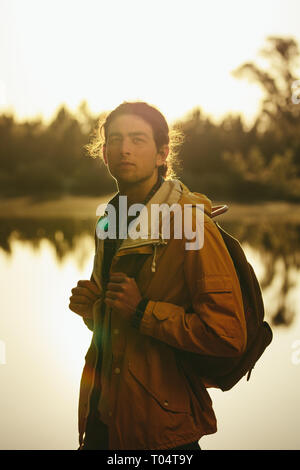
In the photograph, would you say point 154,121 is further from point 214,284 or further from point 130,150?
point 214,284

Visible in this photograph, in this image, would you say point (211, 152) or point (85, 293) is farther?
point (211, 152)

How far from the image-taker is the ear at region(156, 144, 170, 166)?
153cm

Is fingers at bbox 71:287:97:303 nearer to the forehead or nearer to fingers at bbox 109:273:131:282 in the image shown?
fingers at bbox 109:273:131:282

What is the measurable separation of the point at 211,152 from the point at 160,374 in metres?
22.1

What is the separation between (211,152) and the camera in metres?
23.2

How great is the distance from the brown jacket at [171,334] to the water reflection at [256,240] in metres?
6.78

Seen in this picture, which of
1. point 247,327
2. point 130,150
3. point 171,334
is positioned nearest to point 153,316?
point 171,334

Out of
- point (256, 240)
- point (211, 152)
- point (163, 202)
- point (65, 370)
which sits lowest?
point (65, 370)

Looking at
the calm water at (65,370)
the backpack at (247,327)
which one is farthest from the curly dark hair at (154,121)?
the calm water at (65,370)

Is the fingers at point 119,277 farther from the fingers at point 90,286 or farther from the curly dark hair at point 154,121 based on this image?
the curly dark hair at point 154,121

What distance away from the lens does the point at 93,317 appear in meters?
1.56

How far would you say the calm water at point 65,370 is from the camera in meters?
3.97

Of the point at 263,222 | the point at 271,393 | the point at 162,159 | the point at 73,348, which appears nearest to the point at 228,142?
the point at 263,222

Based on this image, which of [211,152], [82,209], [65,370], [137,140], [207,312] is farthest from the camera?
[82,209]
